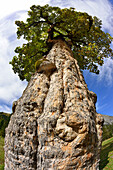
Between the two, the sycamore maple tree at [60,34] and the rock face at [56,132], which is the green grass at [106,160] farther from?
the sycamore maple tree at [60,34]

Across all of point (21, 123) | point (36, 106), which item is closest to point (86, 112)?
point (36, 106)

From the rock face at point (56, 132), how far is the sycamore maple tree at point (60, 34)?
6724 mm

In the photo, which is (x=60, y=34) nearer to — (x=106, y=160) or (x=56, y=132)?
(x=56, y=132)

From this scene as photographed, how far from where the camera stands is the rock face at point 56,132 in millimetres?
4805

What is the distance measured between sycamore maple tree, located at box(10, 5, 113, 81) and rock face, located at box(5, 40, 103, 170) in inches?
265

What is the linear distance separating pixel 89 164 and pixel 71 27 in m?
12.2

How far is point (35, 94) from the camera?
23.1 feet

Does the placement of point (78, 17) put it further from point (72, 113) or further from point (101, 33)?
point (72, 113)

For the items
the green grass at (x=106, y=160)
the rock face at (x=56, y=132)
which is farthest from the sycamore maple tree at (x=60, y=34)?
the green grass at (x=106, y=160)

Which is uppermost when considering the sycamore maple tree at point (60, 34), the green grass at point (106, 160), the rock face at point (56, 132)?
the sycamore maple tree at point (60, 34)

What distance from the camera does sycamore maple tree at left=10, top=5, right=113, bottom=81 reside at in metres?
11.9

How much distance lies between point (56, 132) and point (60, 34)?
11.2m

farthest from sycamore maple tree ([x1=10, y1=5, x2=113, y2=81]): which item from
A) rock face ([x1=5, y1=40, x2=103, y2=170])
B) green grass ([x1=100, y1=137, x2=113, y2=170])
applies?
green grass ([x1=100, y1=137, x2=113, y2=170])

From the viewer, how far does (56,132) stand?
5.09 m
